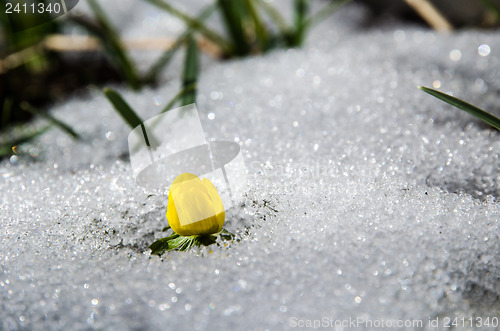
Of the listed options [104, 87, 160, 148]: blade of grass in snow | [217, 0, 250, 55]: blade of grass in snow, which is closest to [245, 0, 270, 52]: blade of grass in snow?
[217, 0, 250, 55]: blade of grass in snow

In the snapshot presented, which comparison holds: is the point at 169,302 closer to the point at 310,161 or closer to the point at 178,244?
the point at 178,244

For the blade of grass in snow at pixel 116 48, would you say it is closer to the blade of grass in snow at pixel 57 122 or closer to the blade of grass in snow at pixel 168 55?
the blade of grass in snow at pixel 168 55

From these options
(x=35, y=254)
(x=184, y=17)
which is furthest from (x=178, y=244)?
(x=184, y=17)

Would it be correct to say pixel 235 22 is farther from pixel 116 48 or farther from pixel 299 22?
pixel 116 48

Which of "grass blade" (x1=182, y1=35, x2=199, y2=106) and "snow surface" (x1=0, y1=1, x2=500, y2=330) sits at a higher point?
"grass blade" (x1=182, y1=35, x2=199, y2=106)

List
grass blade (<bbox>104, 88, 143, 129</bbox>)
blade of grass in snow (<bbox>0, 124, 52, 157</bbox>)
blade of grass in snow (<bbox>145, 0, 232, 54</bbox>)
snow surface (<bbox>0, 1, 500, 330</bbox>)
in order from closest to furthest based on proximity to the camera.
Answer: snow surface (<bbox>0, 1, 500, 330</bbox>)
grass blade (<bbox>104, 88, 143, 129</bbox>)
blade of grass in snow (<bbox>0, 124, 52, 157</bbox>)
blade of grass in snow (<bbox>145, 0, 232, 54</bbox>)

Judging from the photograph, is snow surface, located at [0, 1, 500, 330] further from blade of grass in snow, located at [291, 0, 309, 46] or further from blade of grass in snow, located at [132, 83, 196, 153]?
blade of grass in snow, located at [291, 0, 309, 46]
